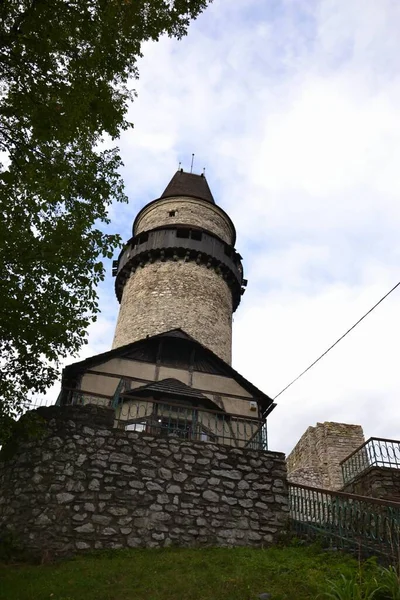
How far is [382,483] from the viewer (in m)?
10.7

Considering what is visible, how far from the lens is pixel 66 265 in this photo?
8164 millimetres

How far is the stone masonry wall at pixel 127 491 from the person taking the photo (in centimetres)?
878

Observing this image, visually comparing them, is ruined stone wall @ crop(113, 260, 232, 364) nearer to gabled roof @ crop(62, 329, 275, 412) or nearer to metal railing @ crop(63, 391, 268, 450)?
gabled roof @ crop(62, 329, 275, 412)

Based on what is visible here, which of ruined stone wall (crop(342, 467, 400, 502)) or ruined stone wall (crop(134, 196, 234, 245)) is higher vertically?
ruined stone wall (crop(134, 196, 234, 245))

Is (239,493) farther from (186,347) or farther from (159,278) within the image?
(159,278)

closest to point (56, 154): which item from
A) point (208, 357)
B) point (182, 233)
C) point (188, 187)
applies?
point (208, 357)

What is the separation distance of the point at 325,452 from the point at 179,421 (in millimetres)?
8662

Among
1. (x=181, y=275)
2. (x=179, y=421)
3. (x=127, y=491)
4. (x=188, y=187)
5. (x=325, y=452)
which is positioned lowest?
(x=127, y=491)

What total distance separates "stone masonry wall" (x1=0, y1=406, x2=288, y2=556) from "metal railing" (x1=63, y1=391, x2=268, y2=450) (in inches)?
39.6

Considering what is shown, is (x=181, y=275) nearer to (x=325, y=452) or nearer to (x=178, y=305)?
(x=178, y=305)

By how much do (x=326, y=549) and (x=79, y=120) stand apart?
8.10 meters

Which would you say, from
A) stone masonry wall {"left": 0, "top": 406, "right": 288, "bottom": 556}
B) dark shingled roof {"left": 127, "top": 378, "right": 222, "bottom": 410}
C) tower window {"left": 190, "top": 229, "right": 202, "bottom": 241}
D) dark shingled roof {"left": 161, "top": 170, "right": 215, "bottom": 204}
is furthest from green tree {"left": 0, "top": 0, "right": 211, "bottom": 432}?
dark shingled roof {"left": 161, "top": 170, "right": 215, "bottom": 204}

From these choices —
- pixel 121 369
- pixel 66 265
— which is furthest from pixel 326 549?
pixel 121 369

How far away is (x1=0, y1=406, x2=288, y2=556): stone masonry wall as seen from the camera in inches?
346
